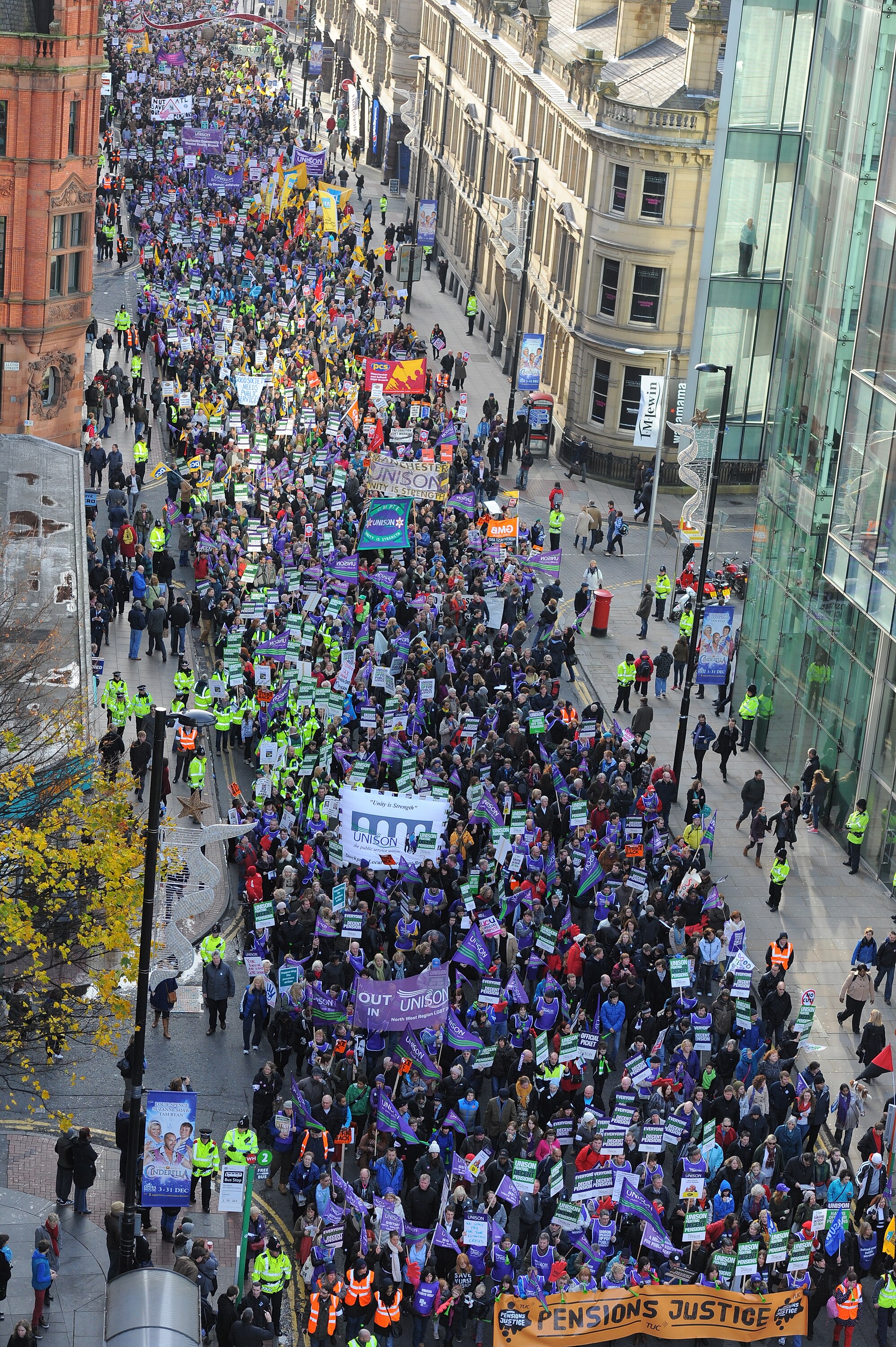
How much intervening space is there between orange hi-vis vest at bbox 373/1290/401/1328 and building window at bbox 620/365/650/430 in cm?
4003

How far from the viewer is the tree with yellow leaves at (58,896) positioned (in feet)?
80.1

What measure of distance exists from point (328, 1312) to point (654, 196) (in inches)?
1638

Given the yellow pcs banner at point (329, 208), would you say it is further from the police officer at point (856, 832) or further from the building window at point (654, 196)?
the police officer at point (856, 832)

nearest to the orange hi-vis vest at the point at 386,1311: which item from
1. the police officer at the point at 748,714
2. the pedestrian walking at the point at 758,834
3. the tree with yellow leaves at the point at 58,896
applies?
the tree with yellow leaves at the point at 58,896

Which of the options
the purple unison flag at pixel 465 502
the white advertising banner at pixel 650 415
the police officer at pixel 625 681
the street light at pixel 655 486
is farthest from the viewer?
the white advertising banner at pixel 650 415

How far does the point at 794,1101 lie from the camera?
26344mm

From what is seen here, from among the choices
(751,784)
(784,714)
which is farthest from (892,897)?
(784,714)

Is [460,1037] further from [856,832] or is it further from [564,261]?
[564,261]

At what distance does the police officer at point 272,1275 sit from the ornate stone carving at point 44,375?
1339 inches

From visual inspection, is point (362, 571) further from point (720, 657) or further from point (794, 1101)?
point (794, 1101)

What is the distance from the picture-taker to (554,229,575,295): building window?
62.0 meters

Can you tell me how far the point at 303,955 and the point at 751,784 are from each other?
448 inches

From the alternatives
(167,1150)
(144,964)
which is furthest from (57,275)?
(167,1150)

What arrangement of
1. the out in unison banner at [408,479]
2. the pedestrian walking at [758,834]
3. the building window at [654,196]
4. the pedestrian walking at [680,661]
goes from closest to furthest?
the pedestrian walking at [758,834], the pedestrian walking at [680,661], the out in unison banner at [408,479], the building window at [654,196]
